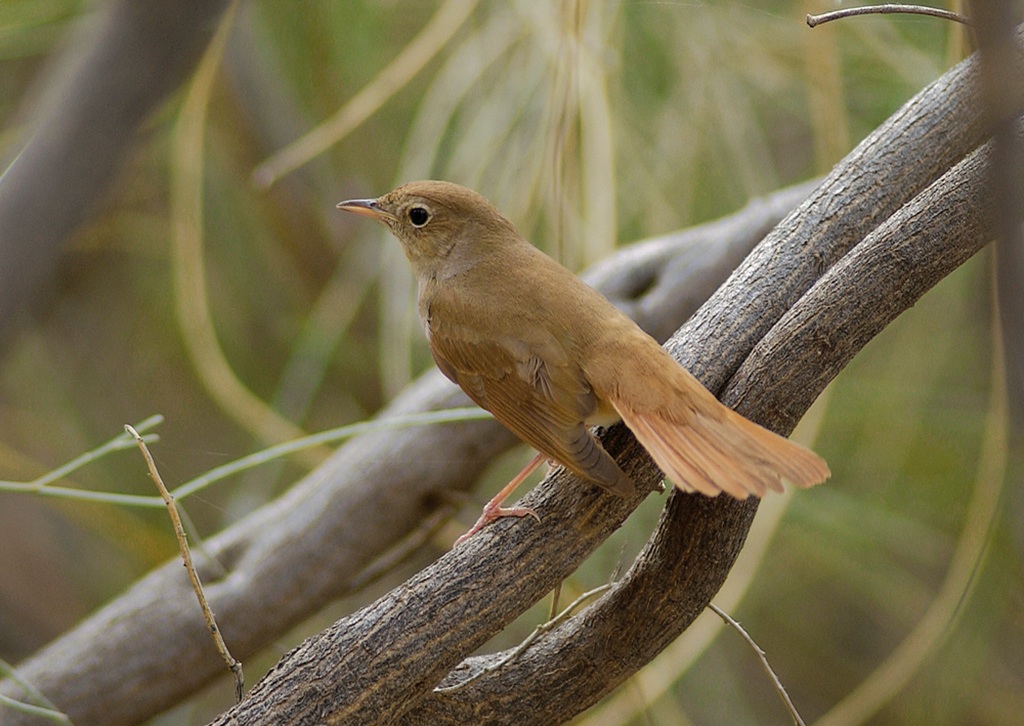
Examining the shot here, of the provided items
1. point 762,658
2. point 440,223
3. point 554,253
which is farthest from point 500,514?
point 554,253

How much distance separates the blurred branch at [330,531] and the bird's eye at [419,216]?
672 mm

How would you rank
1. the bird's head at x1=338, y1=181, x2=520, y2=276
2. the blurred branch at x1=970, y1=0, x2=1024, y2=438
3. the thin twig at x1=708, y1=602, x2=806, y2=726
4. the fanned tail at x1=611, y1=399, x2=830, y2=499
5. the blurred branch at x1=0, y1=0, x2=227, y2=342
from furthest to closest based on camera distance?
1. the bird's head at x1=338, y1=181, x2=520, y2=276
2. the thin twig at x1=708, y1=602, x2=806, y2=726
3. the fanned tail at x1=611, y1=399, x2=830, y2=499
4. the blurred branch at x1=0, y1=0, x2=227, y2=342
5. the blurred branch at x1=970, y1=0, x2=1024, y2=438

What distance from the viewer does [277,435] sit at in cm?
326

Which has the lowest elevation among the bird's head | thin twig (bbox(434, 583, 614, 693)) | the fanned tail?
thin twig (bbox(434, 583, 614, 693))

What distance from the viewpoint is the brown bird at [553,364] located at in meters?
1.44

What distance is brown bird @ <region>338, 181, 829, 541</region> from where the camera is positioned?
4.73ft

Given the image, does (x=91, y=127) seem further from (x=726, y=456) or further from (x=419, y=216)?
Answer: (x=419, y=216)

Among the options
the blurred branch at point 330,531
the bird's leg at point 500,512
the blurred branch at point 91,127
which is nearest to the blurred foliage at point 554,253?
the blurred branch at point 330,531

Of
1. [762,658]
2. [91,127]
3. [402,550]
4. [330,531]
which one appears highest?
[91,127]

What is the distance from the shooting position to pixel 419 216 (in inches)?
86.0

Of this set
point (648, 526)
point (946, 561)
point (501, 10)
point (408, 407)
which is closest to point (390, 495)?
point (408, 407)

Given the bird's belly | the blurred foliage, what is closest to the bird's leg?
the bird's belly

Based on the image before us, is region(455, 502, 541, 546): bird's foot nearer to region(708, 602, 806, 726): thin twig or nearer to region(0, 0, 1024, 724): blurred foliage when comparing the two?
region(708, 602, 806, 726): thin twig

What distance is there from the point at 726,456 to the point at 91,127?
0.91 meters
